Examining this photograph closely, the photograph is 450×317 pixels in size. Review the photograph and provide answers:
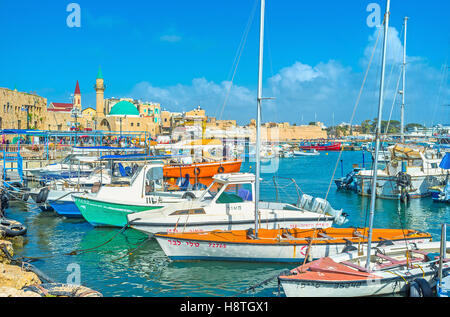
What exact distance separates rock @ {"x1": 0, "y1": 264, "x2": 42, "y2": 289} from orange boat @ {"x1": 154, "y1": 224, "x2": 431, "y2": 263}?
391 cm

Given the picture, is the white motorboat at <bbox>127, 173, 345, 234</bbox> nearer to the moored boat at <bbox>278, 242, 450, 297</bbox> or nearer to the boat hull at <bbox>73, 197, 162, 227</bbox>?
the boat hull at <bbox>73, 197, 162, 227</bbox>

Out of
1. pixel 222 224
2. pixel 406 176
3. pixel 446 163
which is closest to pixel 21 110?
pixel 406 176

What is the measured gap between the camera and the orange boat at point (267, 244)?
12.4 meters

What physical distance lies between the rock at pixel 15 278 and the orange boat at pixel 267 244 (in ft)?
12.8

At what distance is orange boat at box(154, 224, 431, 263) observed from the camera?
12.4 m

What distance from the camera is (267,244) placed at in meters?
12.5

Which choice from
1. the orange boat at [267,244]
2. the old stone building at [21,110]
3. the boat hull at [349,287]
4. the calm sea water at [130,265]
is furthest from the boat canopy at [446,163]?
the old stone building at [21,110]

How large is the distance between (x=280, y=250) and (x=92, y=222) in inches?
391

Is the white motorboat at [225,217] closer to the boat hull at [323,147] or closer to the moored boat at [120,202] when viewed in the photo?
the moored boat at [120,202]

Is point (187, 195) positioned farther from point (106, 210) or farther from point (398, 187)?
point (398, 187)

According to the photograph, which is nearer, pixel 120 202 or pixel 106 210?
pixel 120 202

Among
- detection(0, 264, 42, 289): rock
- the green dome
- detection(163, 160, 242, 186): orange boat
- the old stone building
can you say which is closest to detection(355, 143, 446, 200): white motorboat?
detection(163, 160, 242, 186): orange boat

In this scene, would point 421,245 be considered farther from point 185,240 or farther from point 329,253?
point 185,240

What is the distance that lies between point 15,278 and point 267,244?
7091 mm
